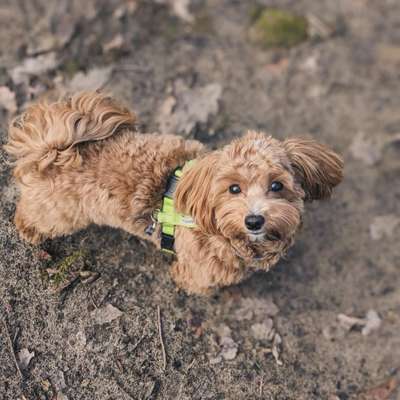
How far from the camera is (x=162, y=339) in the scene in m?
5.05

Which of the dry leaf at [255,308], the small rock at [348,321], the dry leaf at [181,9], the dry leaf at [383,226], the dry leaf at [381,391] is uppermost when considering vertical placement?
the dry leaf at [181,9]

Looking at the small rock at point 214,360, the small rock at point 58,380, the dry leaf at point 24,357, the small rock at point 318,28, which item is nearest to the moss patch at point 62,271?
the dry leaf at point 24,357

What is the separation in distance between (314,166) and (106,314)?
2.50 m

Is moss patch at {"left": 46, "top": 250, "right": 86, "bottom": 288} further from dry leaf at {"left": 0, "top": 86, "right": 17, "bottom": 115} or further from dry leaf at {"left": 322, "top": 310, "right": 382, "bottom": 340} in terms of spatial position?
dry leaf at {"left": 322, "top": 310, "right": 382, "bottom": 340}

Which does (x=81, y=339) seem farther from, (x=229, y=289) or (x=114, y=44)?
(x=114, y=44)

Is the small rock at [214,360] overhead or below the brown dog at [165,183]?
below

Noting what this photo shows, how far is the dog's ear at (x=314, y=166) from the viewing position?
165 inches

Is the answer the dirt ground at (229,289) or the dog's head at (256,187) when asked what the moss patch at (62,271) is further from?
the dog's head at (256,187)

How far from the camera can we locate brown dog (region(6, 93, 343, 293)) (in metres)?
4.02

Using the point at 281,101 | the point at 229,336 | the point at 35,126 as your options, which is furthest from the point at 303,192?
the point at 281,101

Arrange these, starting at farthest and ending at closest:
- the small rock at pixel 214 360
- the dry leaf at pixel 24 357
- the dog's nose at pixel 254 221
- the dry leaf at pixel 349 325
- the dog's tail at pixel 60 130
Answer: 1. the dry leaf at pixel 349 325
2. the small rock at pixel 214 360
3. the dry leaf at pixel 24 357
4. the dog's tail at pixel 60 130
5. the dog's nose at pixel 254 221

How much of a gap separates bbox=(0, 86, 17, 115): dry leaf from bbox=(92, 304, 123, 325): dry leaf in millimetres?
2560

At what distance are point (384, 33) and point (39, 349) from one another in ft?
20.7

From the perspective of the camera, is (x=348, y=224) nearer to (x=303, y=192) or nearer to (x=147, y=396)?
(x=303, y=192)
